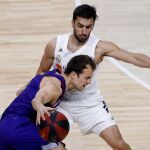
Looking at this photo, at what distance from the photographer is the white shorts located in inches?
292

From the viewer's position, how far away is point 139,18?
13.1m

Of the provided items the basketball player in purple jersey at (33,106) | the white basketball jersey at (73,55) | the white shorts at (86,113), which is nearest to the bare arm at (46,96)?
the basketball player in purple jersey at (33,106)

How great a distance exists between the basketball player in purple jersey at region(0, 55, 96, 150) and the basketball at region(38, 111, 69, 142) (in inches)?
3.1

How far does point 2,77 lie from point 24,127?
4367 millimetres

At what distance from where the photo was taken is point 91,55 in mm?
7312

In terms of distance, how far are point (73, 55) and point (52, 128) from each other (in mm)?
1282

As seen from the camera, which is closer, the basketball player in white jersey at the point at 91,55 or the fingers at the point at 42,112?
the fingers at the point at 42,112

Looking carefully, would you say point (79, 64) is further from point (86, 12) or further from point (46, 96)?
point (86, 12)

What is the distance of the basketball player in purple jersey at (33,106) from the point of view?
639cm

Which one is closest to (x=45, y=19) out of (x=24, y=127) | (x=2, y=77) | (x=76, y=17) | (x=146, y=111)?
(x=2, y=77)

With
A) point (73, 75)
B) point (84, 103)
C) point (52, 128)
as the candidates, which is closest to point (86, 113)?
point (84, 103)

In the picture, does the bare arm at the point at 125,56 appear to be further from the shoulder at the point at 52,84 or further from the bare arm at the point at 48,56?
the shoulder at the point at 52,84

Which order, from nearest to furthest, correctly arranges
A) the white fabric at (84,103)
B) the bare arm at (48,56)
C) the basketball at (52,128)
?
the basketball at (52,128) < the white fabric at (84,103) < the bare arm at (48,56)

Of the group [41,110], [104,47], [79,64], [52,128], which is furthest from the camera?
[104,47]
